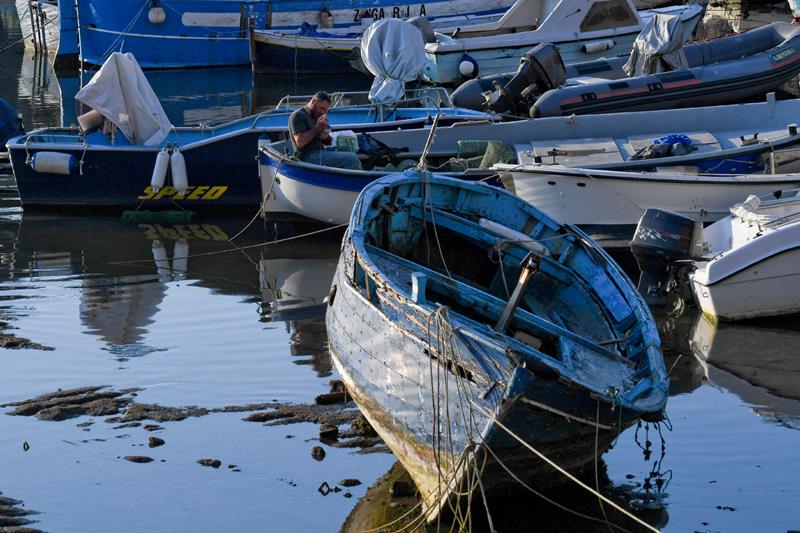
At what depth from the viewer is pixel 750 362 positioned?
33.0 ft

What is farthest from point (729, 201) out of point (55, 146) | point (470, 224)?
point (55, 146)

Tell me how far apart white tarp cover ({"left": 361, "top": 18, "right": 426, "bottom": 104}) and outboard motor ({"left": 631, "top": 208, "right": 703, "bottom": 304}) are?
6.21m

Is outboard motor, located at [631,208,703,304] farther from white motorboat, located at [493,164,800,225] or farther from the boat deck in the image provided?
the boat deck

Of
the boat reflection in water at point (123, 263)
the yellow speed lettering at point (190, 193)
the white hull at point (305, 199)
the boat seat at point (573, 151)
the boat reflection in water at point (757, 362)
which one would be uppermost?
the boat seat at point (573, 151)

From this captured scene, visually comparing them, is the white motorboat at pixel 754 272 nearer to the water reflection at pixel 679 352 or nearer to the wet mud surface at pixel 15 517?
the water reflection at pixel 679 352

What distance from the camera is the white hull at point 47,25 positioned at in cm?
3397

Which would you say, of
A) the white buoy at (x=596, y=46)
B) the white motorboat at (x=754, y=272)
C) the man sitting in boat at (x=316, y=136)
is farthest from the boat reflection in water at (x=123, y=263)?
the white buoy at (x=596, y=46)

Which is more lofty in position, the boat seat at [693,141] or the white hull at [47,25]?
the boat seat at [693,141]

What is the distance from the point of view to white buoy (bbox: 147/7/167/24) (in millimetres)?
30500

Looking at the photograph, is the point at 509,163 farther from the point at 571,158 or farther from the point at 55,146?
the point at 55,146

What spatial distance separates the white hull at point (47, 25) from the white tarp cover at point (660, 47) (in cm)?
1916

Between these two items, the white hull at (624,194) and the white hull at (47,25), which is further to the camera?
the white hull at (47,25)

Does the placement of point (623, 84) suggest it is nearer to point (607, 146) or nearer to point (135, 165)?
point (607, 146)

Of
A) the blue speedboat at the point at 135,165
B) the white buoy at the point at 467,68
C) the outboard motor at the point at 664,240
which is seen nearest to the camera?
the outboard motor at the point at 664,240
